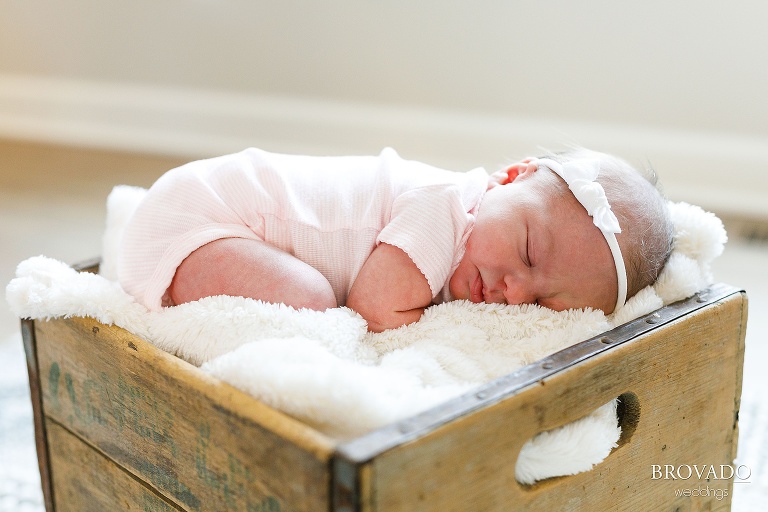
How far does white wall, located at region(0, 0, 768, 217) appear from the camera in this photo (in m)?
2.02

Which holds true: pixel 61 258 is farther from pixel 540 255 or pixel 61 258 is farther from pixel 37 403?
pixel 540 255

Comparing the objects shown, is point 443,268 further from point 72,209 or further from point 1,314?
point 72,209

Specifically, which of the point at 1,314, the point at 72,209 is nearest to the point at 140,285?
the point at 1,314

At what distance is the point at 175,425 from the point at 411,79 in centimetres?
173

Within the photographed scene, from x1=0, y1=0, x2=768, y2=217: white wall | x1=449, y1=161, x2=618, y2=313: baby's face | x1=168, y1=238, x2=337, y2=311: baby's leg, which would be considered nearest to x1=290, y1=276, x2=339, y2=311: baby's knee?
x1=168, y1=238, x2=337, y2=311: baby's leg

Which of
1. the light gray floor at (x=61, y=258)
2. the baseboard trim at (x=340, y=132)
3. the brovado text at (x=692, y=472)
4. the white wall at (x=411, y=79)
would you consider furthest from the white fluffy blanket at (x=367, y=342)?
the white wall at (x=411, y=79)

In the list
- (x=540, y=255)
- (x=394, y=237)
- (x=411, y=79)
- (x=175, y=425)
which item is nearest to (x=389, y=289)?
(x=394, y=237)

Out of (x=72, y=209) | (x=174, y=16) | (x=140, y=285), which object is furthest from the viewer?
(x=174, y=16)

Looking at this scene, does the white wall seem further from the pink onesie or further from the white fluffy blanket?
the pink onesie

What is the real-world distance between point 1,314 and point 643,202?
1336 mm

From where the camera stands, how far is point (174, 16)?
2508mm

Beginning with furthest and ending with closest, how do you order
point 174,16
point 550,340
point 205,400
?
point 174,16
point 550,340
point 205,400

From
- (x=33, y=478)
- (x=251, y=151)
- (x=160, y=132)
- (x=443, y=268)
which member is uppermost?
(x=251, y=151)

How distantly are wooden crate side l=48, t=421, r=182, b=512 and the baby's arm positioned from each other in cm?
28
